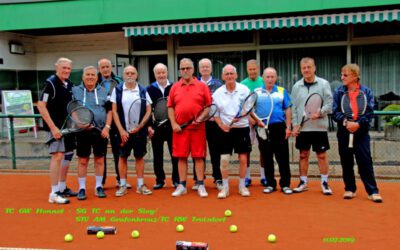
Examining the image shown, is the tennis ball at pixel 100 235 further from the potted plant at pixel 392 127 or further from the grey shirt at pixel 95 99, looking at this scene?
the potted plant at pixel 392 127

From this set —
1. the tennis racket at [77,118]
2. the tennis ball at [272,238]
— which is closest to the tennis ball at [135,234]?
the tennis ball at [272,238]

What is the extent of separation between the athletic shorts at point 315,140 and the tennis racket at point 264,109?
1.80 feet

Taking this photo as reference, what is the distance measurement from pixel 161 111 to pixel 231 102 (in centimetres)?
124

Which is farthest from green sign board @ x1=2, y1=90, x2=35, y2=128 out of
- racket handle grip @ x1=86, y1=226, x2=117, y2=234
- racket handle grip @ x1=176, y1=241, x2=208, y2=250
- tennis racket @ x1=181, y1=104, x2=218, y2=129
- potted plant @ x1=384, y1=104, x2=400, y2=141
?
racket handle grip @ x1=176, y1=241, x2=208, y2=250

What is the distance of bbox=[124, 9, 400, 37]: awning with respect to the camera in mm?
12091

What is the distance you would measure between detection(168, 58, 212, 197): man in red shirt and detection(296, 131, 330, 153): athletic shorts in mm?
1555

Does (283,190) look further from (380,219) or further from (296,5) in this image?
(296,5)

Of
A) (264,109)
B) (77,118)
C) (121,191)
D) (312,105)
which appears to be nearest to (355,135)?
(312,105)

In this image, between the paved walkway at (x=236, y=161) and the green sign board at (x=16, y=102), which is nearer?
the paved walkway at (x=236, y=161)

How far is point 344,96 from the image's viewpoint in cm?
684

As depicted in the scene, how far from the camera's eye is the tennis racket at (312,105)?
709 centimetres

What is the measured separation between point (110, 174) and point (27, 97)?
20.5 feet

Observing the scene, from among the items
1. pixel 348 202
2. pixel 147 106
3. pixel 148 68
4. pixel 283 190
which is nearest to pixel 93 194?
pixel 147 106

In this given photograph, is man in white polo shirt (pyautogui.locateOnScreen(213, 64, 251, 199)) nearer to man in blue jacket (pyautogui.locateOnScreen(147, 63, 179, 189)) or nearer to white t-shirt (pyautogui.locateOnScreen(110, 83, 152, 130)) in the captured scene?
man in blue jacket (pyautogui.locateOnScreen(147, 63, 179, 189))
